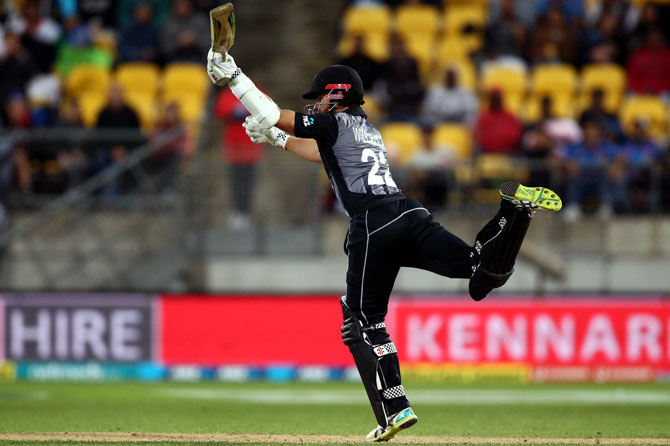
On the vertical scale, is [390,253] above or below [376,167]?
below

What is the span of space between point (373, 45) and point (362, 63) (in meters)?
1.35

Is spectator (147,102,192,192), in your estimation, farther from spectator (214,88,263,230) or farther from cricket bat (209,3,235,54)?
cricket bat (209,3,235,54)

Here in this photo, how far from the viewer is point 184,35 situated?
16.6m

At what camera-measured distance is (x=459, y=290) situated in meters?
14.1

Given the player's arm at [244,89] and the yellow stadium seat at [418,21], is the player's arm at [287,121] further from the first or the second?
the yellow stadium seat at [418,21]

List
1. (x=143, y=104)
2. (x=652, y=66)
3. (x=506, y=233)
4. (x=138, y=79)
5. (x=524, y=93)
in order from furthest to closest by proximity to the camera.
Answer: (x=138, y=79) < (x=524, y=93) < (x=143, y=104) < (x=652, y=66) < (x=506, y=233)

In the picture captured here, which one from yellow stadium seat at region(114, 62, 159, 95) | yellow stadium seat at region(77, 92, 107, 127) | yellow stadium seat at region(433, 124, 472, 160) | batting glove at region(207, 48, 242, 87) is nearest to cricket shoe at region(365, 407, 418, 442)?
batting glove at region(207, 48, 242, 87)

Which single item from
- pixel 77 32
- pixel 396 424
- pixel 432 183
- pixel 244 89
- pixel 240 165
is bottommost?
pixel 396 424

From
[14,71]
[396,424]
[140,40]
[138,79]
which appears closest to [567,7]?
[140,40]

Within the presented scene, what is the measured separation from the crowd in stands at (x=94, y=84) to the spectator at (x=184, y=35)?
2cm

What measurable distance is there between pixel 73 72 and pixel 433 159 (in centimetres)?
565

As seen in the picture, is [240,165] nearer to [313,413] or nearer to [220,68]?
[313,413]

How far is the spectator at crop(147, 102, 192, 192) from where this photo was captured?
13922 mm

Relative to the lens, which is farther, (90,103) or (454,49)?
(454,49)
